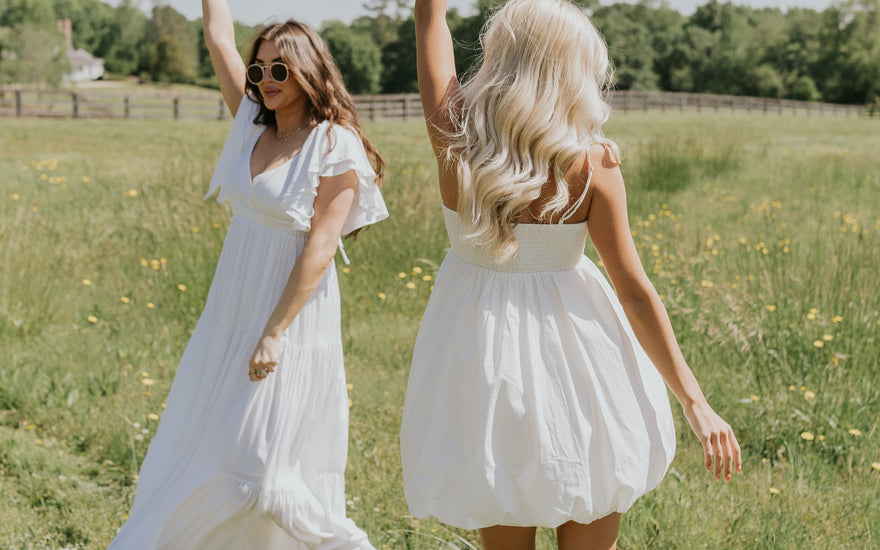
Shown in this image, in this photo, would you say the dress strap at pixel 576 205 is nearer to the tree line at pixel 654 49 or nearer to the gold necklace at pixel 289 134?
the gold necklace at pixel 289 134

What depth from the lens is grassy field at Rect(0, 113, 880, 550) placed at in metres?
3.48

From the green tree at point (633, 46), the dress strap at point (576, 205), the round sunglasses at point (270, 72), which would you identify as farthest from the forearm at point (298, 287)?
the green tree at point (633, 46)

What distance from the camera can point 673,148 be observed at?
12.4 meters

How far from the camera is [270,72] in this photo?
9.24 feet

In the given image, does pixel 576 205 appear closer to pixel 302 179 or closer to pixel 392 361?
pixel 302 179

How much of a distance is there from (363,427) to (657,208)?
6208 mm

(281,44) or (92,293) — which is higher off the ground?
(281,44)

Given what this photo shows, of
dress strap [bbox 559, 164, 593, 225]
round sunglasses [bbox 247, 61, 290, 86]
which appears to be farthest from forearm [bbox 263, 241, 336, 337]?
dress strap [bbox 559, 164, 593, 225]

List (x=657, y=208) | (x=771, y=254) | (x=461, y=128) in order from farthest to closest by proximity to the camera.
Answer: (x=657, y=208) < (x=771, y=254) < (x=461, y=128)

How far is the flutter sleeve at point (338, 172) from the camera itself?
9.18 ft

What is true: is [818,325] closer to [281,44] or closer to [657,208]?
[281,44]

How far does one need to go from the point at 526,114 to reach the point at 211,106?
134ft

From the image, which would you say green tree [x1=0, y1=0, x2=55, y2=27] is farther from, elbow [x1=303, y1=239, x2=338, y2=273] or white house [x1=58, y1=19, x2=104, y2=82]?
elbow [x1=303, y1=239, x2=338, y2=273]

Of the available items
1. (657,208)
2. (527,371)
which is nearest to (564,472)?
(527,371)
